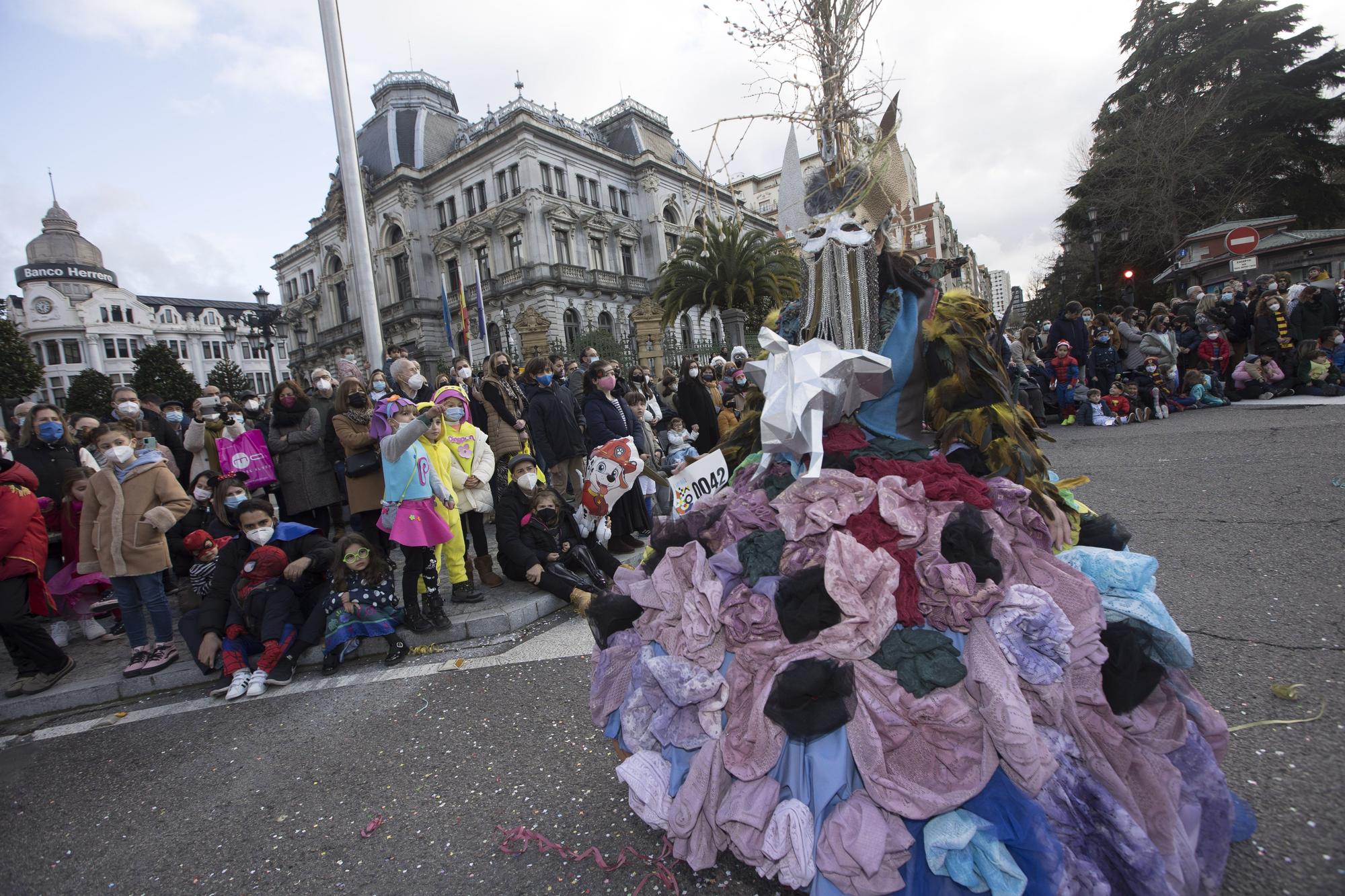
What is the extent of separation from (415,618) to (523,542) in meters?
1.04

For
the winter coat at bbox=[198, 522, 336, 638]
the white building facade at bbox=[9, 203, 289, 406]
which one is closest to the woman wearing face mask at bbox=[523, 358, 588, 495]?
the winter coat at bbox=[198, 522, 336, 638]

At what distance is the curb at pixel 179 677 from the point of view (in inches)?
170

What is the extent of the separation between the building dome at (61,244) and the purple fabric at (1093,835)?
3747 inches

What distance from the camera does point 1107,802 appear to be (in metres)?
1.57

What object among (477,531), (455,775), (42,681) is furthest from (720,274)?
(455,775)

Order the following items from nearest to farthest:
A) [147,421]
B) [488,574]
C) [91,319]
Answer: [488,574] < [147,421] < [91,319]

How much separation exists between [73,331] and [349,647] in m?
82.2

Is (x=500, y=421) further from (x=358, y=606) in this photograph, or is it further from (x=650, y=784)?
(x=650, y=784)

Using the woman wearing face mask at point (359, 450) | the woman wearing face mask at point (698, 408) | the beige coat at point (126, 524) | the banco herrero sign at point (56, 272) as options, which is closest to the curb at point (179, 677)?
the beige coat at point (126, 524)

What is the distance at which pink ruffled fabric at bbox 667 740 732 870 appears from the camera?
1.80 metres

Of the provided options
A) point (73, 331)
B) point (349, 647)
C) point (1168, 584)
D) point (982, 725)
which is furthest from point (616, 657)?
point (73, 331)

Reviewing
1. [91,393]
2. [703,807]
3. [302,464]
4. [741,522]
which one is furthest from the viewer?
[91,393]

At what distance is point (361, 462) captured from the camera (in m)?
5.41

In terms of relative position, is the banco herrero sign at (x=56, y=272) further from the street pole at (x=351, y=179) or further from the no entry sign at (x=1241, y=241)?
the no entry sign at (x=1241, y=241)
